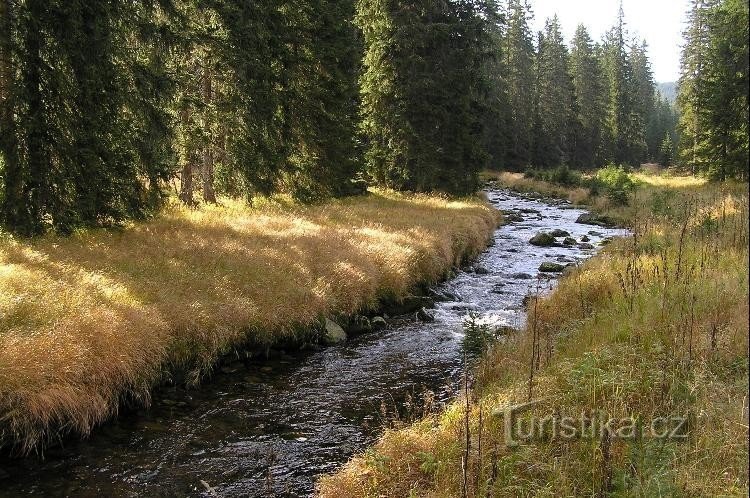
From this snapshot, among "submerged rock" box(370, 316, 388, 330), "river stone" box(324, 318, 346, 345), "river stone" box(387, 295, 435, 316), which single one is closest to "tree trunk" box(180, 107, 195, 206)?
"river stone" box(387, 295, 435, 316)

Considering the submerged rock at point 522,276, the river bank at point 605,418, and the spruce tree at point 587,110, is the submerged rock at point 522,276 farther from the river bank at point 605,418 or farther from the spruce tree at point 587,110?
the spruce tree at point 587,110

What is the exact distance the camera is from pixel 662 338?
611 centimetres

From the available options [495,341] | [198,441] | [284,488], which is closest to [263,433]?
[198,441]

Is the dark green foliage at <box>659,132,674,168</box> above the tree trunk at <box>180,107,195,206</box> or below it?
above

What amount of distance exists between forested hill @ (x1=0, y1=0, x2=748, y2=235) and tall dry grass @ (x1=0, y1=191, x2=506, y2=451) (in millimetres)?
1707

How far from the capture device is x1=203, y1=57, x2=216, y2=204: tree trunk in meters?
19.4

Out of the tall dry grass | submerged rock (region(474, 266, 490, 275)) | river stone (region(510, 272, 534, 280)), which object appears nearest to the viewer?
the tall dry grass

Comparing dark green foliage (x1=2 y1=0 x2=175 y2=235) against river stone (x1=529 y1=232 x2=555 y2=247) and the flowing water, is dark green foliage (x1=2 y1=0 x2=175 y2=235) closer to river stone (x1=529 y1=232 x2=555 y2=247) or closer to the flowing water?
the flowing water

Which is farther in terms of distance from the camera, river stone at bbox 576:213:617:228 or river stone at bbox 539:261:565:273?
river stone at bbox 576:213:617:228

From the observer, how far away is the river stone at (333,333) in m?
11.1

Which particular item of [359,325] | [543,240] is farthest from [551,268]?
[359,325]

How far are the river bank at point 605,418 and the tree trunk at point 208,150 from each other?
15169 millimetres

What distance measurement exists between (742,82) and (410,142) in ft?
Answer: 92.3

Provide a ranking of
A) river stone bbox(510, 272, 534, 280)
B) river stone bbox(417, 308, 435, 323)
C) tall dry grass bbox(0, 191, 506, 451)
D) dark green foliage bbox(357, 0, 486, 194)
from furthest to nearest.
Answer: dark green foliage bbox(357, 0, 486, 194) → river stone bbox(510, 272, 534, 280) → river stone bbox(417, 308, 435, 323) → tall dry grass bbox(0, 191, 506, 451)
